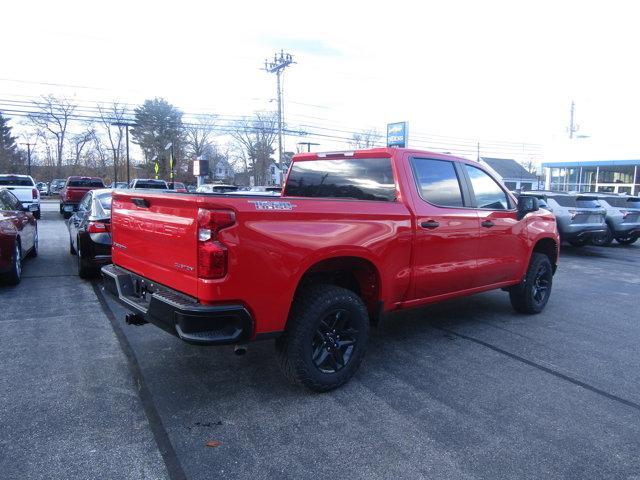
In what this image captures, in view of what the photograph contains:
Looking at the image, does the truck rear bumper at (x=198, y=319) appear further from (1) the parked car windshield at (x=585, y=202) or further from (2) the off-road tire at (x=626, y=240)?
(2) the off-road tire at (x=626, y=240)

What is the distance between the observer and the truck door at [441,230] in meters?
4.53

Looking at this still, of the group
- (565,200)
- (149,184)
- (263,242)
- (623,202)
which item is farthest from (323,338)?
(149,184)

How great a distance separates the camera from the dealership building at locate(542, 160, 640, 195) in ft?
106

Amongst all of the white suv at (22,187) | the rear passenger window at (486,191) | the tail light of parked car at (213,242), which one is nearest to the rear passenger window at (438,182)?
the rear passenger window at (486,191)

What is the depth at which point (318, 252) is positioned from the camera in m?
3.61

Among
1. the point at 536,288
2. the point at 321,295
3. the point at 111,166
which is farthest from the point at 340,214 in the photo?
the point at 111,166

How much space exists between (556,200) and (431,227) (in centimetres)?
1031

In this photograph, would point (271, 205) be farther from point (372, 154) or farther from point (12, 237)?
point (12, 237)

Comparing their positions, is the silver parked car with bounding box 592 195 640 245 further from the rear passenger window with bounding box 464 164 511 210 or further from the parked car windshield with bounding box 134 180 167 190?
the parked car windshield with bounding box 134 180 167 190

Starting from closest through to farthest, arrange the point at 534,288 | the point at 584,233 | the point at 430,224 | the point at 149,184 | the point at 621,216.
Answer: the point at 430,224 < the point at 534,288 < the point at 584,233 < the point at 621,216 < the point at 149,184

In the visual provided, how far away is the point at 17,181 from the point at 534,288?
806 inches

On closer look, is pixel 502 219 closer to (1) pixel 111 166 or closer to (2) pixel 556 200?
(2) pixel 556 200

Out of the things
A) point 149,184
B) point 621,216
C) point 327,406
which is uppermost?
point 149,184

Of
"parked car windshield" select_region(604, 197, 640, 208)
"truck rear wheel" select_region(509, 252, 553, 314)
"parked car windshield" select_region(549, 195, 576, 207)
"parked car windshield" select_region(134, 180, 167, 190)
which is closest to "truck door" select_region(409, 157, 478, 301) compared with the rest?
"truck rear wheel" select_region(509, 252, 553, 314)
